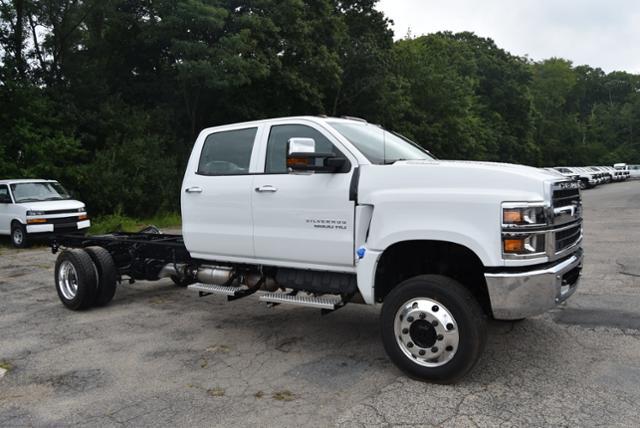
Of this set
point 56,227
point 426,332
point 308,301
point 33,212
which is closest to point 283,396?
point 308,301

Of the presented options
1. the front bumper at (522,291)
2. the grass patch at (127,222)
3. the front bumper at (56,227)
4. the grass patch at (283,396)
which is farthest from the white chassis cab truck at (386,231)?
the grass patch at (127,222)

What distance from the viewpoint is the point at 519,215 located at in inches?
159

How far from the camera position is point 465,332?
4.14 metres

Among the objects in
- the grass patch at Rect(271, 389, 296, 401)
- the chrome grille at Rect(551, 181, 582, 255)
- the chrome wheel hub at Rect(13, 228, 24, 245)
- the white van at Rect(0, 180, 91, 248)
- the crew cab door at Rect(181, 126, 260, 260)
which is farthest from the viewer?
the chrome wheel hub at Rect(13, 228, 24, 245)

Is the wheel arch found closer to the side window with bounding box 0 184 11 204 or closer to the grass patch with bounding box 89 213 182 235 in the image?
the side window with bounding box 0 184 11 204

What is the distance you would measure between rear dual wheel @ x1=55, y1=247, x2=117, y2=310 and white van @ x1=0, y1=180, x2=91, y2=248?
26.9 feet

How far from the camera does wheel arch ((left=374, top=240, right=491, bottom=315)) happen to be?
4727mm

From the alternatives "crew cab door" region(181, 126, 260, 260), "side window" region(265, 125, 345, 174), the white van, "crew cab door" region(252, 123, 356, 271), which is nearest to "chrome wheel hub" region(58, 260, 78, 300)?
"crew cab door" region(181, 126, 260, 260)

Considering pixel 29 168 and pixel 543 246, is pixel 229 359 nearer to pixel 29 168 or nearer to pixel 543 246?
pixel 543 246

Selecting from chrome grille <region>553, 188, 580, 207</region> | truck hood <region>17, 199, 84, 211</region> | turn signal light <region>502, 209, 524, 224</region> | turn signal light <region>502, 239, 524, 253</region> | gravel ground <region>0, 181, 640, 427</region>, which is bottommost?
gravel ground <region>0, 181, 640, 427</region>

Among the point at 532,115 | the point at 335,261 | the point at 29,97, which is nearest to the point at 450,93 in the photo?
the point at 532,115

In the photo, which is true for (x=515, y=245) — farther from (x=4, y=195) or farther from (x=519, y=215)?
(x=4, y=195)

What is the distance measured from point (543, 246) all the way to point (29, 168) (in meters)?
20.0

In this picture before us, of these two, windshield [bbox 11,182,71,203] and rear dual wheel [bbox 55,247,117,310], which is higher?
windshield [bbox 11,182,71,203]
